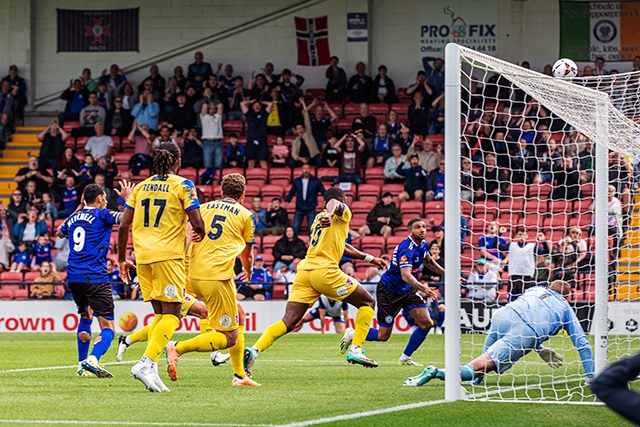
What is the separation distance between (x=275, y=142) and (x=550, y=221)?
878 cm

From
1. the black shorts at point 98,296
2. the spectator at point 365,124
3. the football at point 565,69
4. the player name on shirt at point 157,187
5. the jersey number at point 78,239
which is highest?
the spectator at point 365,124

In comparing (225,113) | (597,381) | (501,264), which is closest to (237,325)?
(597,381)

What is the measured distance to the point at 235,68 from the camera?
2919 cm

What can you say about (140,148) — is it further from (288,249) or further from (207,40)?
(288,249)

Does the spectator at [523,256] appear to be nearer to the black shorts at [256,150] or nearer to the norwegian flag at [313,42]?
the black shorts at [256,150]

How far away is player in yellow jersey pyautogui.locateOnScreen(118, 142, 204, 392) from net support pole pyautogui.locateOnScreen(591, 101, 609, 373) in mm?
3839

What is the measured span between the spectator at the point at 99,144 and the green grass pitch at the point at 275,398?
13.1 metres

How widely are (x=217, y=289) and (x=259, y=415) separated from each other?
2203 millimetres

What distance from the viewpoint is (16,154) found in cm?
2792

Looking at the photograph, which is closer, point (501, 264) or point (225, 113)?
point (501, 264)

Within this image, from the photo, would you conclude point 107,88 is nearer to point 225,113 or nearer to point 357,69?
point 225,113

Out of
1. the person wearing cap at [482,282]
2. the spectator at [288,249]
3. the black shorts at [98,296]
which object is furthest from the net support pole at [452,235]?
the spectator at [288,249]

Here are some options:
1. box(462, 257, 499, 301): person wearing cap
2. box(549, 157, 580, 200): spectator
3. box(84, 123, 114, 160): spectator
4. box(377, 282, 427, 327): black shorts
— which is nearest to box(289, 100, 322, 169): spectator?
box(84, 123, 114, 160): spectator

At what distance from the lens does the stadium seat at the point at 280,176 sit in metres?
24.8
